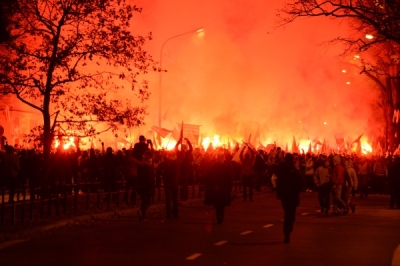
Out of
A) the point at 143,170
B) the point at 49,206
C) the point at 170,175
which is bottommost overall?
the point at 49,206

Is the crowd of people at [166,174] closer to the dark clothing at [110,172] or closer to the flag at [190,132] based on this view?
the dark clothing at [110,172]

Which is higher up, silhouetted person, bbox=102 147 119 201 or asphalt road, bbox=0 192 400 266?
silhouetted person, bbox=102 147 119 201

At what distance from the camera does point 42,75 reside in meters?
24.0

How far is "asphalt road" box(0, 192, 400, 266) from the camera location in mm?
14094

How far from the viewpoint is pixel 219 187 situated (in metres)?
21.4

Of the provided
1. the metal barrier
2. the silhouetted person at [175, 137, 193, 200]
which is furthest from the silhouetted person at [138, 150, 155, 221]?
the silhouetted person at [175, 137, 193, 200]

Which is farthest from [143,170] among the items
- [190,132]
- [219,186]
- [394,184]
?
[190,132]

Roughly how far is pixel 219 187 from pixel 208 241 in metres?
4.60

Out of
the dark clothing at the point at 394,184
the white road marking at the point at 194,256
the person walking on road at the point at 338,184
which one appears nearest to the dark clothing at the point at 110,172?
the person walking on road at the point at 338,184

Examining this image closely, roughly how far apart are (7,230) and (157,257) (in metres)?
5.01

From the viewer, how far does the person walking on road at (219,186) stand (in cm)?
2123

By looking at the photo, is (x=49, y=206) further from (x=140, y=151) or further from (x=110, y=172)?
(x=110, y=172)

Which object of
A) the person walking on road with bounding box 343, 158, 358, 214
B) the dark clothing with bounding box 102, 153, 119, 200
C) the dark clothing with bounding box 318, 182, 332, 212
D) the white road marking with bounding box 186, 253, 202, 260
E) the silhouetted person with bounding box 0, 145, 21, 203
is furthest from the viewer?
the dark clothing with bounding box 102, 153, 119, 200

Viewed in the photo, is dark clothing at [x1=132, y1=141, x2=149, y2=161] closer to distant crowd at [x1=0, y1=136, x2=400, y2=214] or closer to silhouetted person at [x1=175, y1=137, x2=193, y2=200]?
distant crowd at [x1=0, y1=136, x2=400, y2=214]
